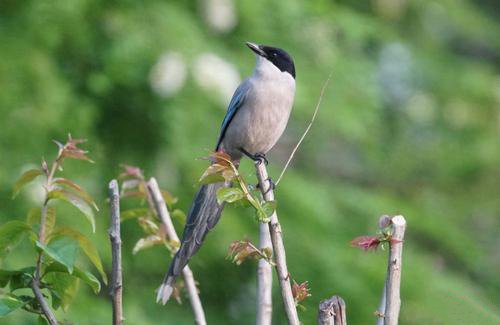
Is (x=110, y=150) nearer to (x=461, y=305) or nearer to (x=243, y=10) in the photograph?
(x=243, y=10)

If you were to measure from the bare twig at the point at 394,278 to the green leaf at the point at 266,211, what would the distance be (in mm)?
232

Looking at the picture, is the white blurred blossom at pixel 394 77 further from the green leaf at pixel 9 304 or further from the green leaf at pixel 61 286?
the green leaf at pixel 9 304

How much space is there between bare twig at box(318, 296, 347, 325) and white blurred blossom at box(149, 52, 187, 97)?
2.63m

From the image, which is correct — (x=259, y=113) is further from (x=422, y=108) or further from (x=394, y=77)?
(x=394, y=77)

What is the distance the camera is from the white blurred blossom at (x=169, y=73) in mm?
4094

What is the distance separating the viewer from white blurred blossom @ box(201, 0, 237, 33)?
442cm

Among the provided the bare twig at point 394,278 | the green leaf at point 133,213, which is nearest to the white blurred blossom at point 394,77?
the green leaf at point 133,213

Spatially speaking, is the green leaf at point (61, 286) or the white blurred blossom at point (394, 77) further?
the white blurred blossom at point (394, 77)

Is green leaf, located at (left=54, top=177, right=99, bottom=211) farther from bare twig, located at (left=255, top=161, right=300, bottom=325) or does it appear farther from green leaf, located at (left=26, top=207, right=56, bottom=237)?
bare twig, located at (left=255, top=161, right=300, bottom=325)

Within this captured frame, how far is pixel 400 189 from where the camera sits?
637cm

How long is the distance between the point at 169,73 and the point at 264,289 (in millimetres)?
2142

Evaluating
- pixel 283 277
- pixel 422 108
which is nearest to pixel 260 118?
pixel 283 277

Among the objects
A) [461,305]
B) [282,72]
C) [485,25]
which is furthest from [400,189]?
[461,305]

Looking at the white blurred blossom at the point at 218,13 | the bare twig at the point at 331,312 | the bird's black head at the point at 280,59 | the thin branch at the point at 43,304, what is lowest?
the thin branch at the point at 43,304
